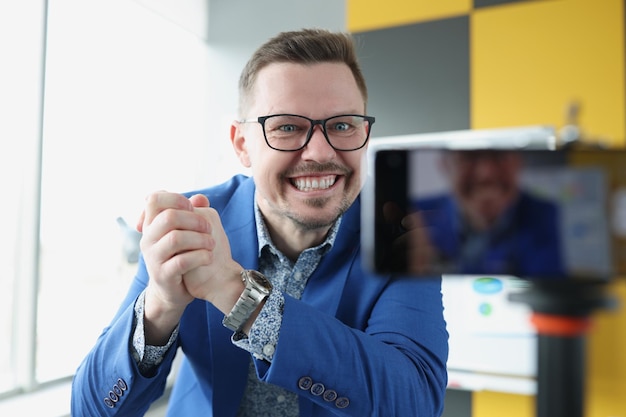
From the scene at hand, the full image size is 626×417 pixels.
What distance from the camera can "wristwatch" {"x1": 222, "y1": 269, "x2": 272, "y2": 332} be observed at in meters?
0.73

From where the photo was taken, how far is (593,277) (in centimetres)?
30

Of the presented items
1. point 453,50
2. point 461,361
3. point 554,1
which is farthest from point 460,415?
point 554,1

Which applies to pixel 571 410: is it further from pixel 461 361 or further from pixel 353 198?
pixel 461 361

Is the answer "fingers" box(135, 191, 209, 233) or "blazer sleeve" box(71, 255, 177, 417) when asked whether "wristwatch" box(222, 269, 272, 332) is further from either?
"blazer sleeve" box(71, 255, 177, 417)

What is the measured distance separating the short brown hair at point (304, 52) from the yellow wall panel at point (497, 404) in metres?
1.87

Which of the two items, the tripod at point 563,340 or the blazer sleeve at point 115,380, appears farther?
the blazer sleeve at point 115,380

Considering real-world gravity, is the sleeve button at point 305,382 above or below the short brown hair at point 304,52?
below

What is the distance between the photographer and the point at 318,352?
73 cm

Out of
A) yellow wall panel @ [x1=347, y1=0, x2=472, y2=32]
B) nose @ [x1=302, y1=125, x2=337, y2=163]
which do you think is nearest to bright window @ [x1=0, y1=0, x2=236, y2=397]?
yellow wall panel @ [x1=347, y1=0, x2=472, y2=32]

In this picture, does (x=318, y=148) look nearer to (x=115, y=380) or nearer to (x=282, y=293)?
(x=282, y=293)

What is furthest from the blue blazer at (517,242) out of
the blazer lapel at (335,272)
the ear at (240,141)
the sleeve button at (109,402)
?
the ear at (240,141)

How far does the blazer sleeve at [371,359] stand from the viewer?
73 cm

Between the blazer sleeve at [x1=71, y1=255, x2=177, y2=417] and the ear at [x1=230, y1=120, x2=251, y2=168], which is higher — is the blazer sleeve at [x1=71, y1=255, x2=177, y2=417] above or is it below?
below

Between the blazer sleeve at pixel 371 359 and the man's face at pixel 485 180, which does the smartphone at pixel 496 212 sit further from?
the blazer sleeve at pixel 371 359
